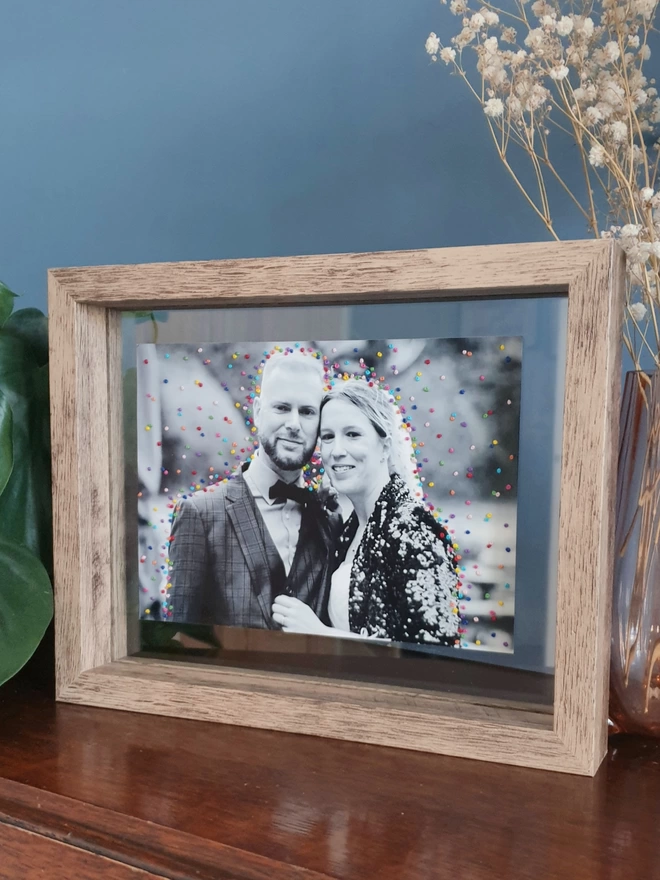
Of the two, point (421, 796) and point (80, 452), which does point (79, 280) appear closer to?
point (80, 452)

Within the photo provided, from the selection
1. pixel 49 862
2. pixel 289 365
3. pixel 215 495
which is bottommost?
pixel 49 862

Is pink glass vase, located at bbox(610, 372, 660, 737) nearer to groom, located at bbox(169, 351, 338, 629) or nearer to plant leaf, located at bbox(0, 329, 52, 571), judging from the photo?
groom, located at bbox(169, 351, 338, 629)

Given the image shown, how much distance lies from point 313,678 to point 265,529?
0.43 ft

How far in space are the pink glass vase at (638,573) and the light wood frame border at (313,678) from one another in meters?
0.05

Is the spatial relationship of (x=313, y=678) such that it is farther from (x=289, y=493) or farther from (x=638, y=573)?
(x=638, y=573)

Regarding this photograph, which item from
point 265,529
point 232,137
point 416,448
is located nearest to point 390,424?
point 416,448

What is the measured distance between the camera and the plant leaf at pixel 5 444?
0.67 metres

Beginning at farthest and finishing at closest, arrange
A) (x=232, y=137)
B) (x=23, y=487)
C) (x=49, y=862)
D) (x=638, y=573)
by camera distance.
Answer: (x=232, y=137)
(x=23, y=487)
(x=638, y=573)
(x=49, y=862)

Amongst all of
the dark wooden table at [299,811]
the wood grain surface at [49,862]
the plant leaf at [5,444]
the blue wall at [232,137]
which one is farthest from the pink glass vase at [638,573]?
the plant leaf at [5,444]

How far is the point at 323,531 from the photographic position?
0.67m

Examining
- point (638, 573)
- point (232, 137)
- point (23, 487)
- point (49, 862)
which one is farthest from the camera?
point (232, 137)

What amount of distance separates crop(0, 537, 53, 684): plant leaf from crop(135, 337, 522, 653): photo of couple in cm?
9

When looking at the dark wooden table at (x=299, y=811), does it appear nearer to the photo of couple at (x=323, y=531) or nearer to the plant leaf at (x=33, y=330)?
the photo of couple at (x=323, y=531)

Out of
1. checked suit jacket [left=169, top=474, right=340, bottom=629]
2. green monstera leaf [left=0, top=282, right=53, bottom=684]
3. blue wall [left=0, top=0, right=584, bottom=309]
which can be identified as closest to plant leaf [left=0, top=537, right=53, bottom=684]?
green monstera leaf [left=0, top=282, right=53, bottom=684]
